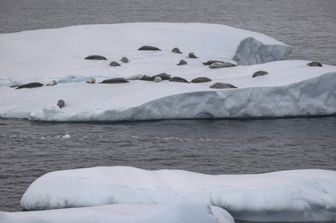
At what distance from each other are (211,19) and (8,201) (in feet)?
198

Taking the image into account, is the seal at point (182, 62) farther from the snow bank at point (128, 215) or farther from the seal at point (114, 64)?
the snow bank at point (128, 215)

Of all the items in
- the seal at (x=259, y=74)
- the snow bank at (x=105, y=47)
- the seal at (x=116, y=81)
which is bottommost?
the snow bank at (x=105, y=47)

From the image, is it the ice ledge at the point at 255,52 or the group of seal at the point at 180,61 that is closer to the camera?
the group of seal at the point at 180,61

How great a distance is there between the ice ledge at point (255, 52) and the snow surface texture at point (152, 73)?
5 centimetres

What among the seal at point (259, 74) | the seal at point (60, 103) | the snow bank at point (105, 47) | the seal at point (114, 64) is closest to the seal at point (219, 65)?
the snow bank at point (105, 47)

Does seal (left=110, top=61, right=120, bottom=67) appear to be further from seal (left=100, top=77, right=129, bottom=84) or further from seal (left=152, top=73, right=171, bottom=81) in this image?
seal (left=152, top=73, right=171, bottom=81)

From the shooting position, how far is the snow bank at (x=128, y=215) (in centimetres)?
1634

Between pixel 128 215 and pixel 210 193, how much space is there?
9.76 feet

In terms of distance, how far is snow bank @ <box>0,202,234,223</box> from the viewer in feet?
53.6

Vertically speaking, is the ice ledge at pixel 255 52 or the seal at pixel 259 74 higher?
the seal at pixel 259 74

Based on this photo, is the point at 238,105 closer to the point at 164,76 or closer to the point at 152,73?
the point at 164,76

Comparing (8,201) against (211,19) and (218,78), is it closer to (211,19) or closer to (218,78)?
(218,78)

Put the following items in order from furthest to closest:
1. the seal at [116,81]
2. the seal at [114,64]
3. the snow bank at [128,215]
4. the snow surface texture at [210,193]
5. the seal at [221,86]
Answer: the seal at [114,64], the seal at [116,81], the seal at [221,86], the snow surface texture at [210,193], the snow bank at [128,215]

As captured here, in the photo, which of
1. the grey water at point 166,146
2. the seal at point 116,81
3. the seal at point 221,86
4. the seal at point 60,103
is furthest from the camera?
the seal at point 116,81
